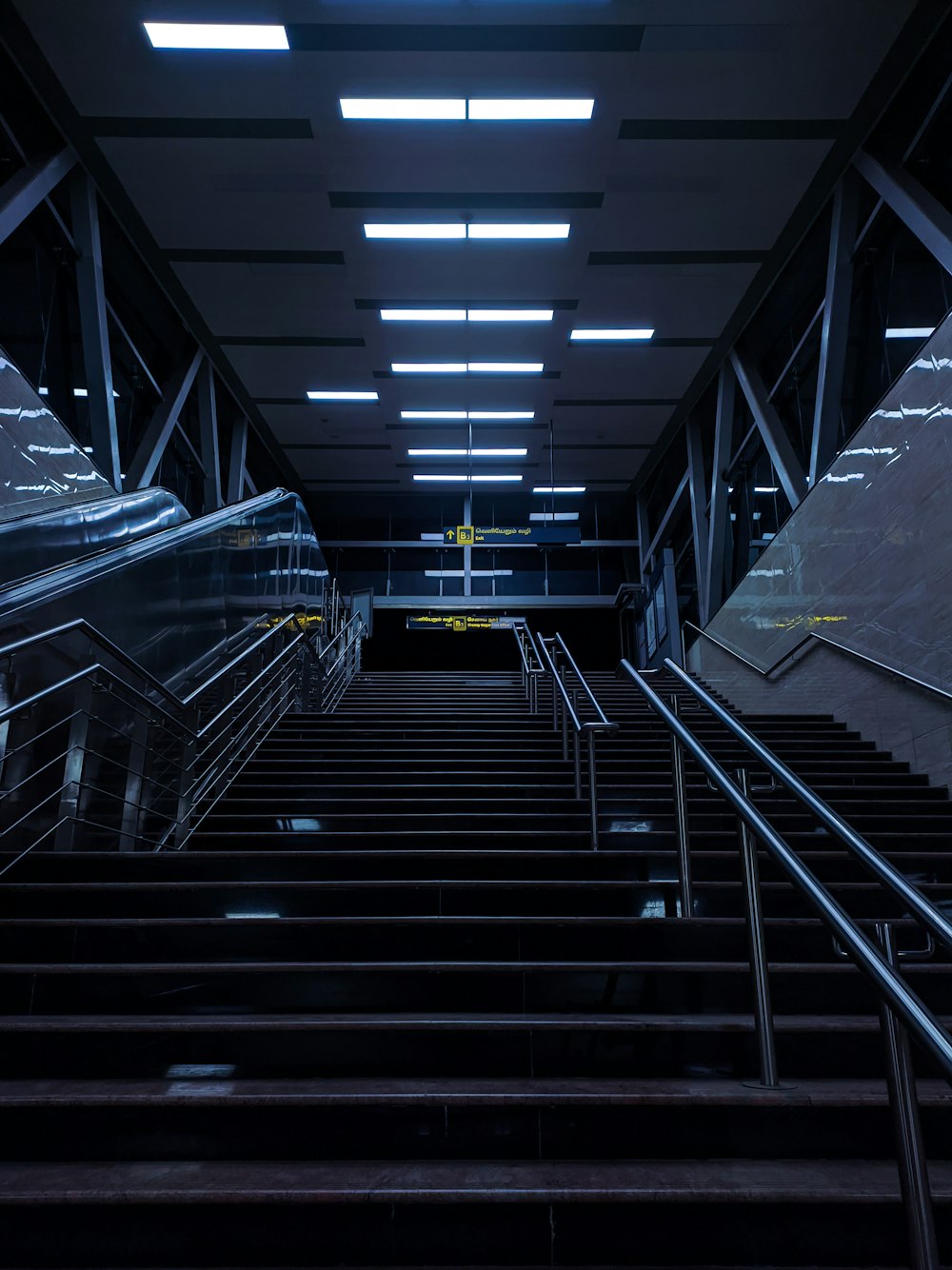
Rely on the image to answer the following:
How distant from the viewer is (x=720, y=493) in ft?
44.5

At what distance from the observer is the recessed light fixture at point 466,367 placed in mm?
12969

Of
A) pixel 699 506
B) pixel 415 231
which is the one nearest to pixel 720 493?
pixel 699 506

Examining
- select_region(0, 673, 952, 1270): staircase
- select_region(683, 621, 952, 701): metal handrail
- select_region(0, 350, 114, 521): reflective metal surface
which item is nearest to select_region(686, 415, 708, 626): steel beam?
select_region(683, 621, 952, 701): metal handrail

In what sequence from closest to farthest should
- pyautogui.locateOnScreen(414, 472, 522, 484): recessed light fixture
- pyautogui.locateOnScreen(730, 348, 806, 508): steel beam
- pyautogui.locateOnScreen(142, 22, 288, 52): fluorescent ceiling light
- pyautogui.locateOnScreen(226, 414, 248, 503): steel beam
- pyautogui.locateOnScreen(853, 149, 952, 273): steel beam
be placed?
pyautogui.locateOnScreen(853, 149, 952, 273): steel beam, pyautogui.locateOnScreen(142, 22, 288, 52): fluorescent ceiling light, pyautogui.locateOnScreen(730, 348, 806, 508): steel beam, pyautogui.locateOnScreen(226, 414, 248, 503): steel beam, pyautogui.locateOnScreen(414, 472, 522, 484): recessed light fixture

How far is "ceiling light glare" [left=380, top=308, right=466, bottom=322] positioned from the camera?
38.1 feet

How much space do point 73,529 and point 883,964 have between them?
484cm

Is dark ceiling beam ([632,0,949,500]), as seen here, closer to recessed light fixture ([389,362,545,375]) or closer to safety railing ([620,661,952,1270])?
recessed light fixture ([389,362,545,375])

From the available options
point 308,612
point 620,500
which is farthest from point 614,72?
point 620,500

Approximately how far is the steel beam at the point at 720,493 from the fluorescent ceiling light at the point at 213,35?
304 inches

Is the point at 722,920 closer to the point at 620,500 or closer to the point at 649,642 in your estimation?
the point at 649,642

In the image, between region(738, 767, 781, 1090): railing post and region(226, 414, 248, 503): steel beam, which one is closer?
region(738, 767, 781, 1090): railing post

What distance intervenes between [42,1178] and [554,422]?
13997 millimetres

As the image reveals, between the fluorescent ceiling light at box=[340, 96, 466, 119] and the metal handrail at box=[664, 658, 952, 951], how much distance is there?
7.33 meters

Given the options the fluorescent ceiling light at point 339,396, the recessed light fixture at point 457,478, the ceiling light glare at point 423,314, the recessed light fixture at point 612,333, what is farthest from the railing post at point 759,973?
the recessed light fixture at point 457,478
